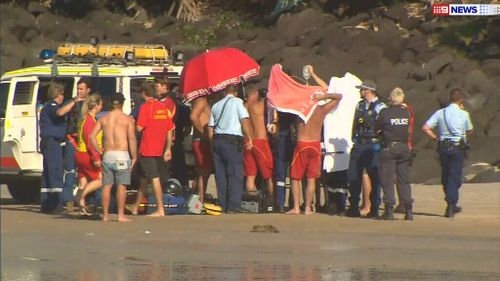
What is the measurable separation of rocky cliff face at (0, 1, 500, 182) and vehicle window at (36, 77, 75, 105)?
28.5 feet

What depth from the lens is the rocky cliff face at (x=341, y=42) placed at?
1189 inches

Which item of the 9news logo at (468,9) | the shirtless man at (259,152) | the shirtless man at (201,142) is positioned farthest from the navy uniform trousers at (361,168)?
the 9news logo at (468,9)

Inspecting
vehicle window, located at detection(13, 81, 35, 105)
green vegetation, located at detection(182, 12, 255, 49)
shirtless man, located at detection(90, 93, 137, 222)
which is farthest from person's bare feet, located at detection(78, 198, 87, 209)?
green vegetation, located at detection(182, 12, 255, 49)

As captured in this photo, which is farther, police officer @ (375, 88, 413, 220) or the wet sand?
police officer @ (375, 88, 413, 220)

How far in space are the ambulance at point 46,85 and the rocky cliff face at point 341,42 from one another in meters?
7.88

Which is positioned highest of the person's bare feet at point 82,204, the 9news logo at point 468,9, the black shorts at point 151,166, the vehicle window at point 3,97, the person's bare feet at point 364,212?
the 9news logo at point 468,9

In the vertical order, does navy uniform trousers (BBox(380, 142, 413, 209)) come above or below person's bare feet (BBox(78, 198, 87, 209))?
above

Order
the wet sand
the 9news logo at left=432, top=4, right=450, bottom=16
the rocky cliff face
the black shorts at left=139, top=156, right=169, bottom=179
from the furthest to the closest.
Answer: the 9news logo at left=432, top=4, right=450, bottom=16, the rocky cliff face, the black shorts at left=139, top=156, right=169, bottom=179, the wet sand

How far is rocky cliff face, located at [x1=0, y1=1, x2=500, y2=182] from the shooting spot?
30.2 m

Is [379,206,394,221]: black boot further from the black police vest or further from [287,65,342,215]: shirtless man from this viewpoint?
[287,65,342,215]: shirtless man

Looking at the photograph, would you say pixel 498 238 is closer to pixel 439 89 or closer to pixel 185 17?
pixel 439 89

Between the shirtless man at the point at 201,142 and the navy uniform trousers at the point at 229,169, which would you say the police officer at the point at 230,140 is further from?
the shirtless man at the point at 201,142

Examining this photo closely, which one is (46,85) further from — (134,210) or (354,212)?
(354,212)

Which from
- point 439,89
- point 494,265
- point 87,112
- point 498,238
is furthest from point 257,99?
point 439,89
